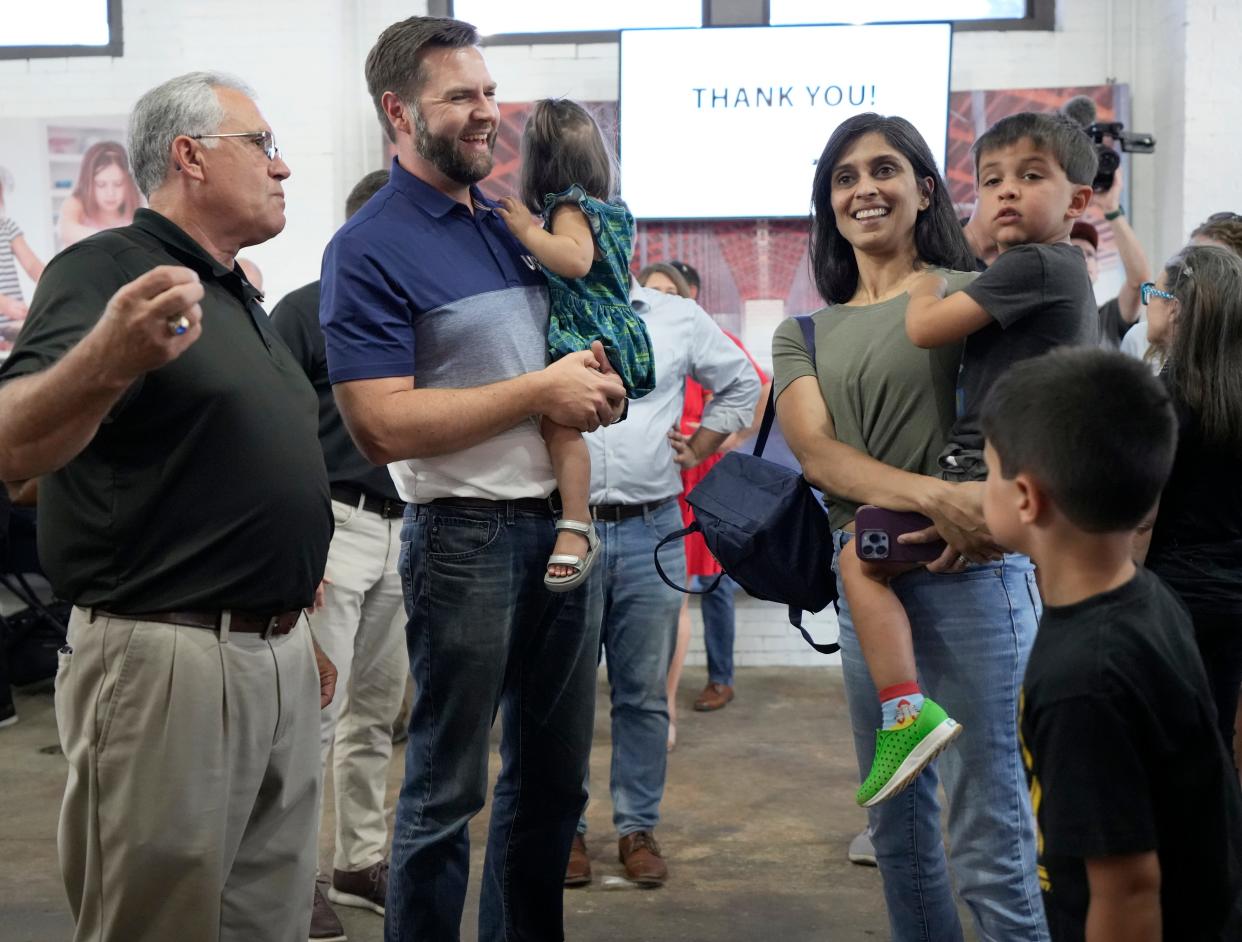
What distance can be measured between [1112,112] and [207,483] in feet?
18.2

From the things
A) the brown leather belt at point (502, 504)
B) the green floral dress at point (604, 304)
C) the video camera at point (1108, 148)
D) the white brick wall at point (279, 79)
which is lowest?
the brown leather belt at point (502, 504)

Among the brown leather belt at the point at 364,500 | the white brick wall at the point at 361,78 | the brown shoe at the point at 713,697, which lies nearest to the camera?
the brown leather belt at the point at 364,500

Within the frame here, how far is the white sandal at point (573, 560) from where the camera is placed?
219 centimetres

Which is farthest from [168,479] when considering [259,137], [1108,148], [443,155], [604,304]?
[1108,148]

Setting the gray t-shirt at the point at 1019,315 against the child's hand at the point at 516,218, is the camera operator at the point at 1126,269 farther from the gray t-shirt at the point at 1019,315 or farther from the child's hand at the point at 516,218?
the child's hand at the point at 516,218

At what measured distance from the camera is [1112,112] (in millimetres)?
6152

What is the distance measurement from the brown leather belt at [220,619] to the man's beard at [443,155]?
0.83 meters

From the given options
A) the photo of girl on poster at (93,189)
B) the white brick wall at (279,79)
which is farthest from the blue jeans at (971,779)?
the photo of girl on poster at (93,189)

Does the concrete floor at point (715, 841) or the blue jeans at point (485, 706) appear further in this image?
the concrete floor at point (715, 841)

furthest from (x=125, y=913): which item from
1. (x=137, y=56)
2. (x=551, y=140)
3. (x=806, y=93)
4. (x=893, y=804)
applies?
(x=137, y=56)

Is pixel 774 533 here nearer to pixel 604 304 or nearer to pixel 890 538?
pixel 890 538

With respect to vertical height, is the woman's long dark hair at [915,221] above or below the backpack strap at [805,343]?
above

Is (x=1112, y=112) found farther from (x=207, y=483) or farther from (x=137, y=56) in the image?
(x=207, y=483)

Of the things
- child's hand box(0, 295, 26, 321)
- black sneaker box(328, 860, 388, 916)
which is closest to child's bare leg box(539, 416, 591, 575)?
black sneaker box(328, 860, 388, 916)
